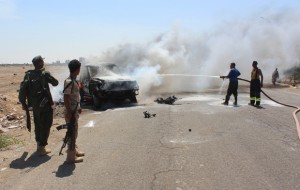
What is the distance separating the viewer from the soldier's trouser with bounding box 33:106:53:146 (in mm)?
7270

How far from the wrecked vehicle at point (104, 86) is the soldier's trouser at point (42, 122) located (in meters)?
7.86

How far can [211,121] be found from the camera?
34.7ft

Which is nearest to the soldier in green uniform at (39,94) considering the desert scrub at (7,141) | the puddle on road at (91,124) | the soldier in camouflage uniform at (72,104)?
the soldier in camouflage uniform at (72,104)

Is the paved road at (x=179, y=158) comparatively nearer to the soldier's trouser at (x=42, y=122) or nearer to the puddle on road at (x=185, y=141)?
the puddle on road at (x=185, y=141)

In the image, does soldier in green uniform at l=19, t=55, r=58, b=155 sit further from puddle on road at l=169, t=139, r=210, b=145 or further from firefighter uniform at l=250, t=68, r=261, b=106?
firefighter uniform at l=250, t=68, r=261, b=106

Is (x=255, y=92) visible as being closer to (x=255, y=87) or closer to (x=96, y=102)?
(x=255, y=87)

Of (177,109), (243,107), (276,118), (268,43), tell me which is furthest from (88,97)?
(268,43)

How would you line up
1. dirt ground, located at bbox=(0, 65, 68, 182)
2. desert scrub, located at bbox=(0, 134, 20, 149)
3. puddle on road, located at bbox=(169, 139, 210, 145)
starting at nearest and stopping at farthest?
dirt ground, located at bbox=(0, 65, 68, 182), puddle on road, located at bbox=(169, 139, 210, 145), desert scrub, located at bbox=(0, 134, 20, 149)

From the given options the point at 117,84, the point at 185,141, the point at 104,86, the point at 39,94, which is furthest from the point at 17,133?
the point at 117,84

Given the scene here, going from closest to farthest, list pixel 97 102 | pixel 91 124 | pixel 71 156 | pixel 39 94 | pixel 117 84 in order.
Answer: pixel 71 156 < pixel 39 94 < pixel 91 124 < pixel 117 84 < pixel 97 102

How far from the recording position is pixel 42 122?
24.0 feet

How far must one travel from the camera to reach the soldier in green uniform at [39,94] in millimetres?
7191

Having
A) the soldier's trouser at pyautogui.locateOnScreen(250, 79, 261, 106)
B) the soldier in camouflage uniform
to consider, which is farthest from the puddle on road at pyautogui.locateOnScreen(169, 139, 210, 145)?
the soldier's trouser at pyautogui.locateOnScreen(250, 79, 261, 106)

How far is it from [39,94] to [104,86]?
26.4ft
